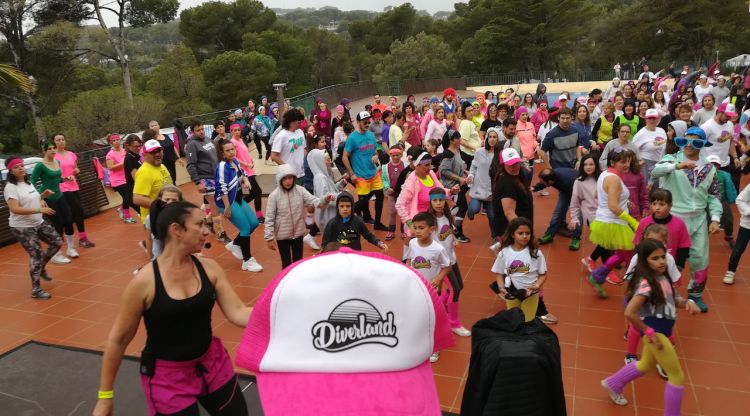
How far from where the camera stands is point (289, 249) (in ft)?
20.5

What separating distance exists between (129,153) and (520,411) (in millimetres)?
7500

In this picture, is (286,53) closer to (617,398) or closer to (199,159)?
(199,159)

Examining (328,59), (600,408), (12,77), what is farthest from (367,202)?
(328,59)

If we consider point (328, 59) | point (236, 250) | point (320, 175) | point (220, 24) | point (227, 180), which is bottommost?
point (236, 250)

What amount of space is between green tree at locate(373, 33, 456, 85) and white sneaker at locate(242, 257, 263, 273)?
3988 cm

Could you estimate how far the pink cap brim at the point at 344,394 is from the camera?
3.83 ft

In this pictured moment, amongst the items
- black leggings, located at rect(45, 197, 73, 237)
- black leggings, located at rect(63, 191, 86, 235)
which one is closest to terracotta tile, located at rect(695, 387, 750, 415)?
black leggings, located at rect(45, 197, 73, 237)

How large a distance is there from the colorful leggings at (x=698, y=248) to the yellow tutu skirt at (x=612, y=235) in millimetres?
517

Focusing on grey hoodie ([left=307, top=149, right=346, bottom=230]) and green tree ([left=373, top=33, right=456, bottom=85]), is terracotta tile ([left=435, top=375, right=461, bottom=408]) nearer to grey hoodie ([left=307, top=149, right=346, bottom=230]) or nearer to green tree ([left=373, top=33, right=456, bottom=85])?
grey hoodie ([left=307, top=149, right=346, bottom=230])

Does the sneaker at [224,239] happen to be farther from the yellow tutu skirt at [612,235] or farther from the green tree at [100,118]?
the green tree at [100,118]

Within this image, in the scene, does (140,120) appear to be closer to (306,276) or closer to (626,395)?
(626,395)

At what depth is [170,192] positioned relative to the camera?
14.5 feet

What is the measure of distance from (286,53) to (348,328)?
50226mm

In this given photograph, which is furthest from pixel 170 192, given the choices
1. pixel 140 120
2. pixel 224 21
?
pixel 224 21
